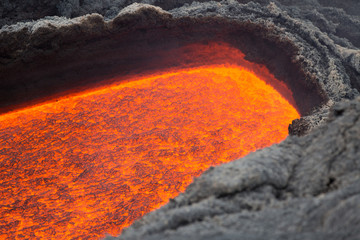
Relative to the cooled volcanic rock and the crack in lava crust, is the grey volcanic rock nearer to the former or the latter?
the cooled volcanic rock

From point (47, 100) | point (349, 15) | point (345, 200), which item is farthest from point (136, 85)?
point (345, 200)

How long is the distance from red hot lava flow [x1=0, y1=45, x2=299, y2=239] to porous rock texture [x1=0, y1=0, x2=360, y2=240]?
0.49 metres

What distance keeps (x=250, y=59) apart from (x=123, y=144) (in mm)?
2088

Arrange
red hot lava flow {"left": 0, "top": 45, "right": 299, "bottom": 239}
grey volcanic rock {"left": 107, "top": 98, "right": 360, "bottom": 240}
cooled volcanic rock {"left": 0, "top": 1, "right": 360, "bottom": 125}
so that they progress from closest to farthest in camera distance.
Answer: grey volcanic rock {"left": 107, "top": 98, "right": 360, "bottom": 240} < cooled volcanic rock {"left": 0, "top": 1, "right": 360, "bottom": 125} < red hot lava flow {"left": 0, "top": 45, "right": 299, "bottom": 239}

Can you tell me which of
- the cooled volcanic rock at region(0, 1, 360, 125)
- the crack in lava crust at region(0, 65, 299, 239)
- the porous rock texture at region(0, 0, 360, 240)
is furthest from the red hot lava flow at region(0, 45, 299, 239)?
the porous rock texture at region(0, 0, 360, 240)

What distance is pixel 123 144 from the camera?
14.8ft

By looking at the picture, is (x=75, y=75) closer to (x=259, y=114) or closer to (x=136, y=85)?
(x=136, y=85)

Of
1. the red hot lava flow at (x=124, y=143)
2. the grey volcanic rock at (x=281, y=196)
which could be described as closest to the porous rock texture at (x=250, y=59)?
the grey volcanic rock at (x=281, y=196)

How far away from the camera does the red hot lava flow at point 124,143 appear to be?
13.2 feet

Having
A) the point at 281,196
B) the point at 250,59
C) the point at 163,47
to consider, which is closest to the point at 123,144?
the point at 163,47

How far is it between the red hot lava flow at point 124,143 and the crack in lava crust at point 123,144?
13 millimetres

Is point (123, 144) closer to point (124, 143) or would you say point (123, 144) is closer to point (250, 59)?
point (124, 143)

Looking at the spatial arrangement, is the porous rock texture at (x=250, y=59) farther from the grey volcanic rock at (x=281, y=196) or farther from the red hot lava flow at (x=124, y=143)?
the red hot lava flow at (x=124, y=143)

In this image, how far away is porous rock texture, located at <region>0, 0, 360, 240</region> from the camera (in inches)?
47.4
